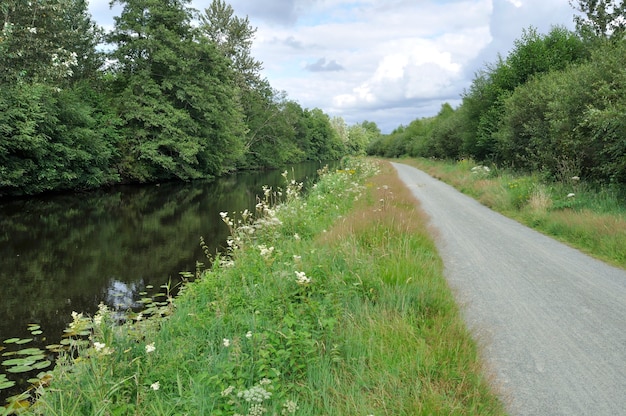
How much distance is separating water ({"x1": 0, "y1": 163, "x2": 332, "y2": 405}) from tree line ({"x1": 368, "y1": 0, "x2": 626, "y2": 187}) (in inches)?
453

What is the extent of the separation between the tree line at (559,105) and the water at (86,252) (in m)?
11.5

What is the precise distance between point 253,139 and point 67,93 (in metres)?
33.1

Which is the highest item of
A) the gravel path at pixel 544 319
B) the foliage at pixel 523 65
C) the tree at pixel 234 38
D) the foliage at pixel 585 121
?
the tree at pixel 234 38

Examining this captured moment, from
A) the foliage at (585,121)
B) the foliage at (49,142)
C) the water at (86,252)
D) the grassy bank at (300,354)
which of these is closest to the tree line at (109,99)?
the foliage at (49,142)

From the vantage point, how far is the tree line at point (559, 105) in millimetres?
11414

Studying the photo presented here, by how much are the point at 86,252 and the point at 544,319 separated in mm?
11319

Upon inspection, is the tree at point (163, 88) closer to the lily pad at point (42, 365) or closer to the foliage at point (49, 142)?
the foliage at point (49, 142)

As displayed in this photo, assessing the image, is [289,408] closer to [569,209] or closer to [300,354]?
[300,354]

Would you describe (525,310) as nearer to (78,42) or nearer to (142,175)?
(142,175)

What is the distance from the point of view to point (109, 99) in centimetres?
3109

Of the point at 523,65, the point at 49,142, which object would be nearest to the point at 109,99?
the point at 49,142

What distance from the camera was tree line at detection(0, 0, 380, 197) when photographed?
1872cm

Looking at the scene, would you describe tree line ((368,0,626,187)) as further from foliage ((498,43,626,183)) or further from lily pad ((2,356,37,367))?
lily pad ((2,356,37,367))

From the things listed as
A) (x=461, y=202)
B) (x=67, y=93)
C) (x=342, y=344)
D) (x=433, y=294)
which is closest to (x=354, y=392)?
(x=342, y=344)
